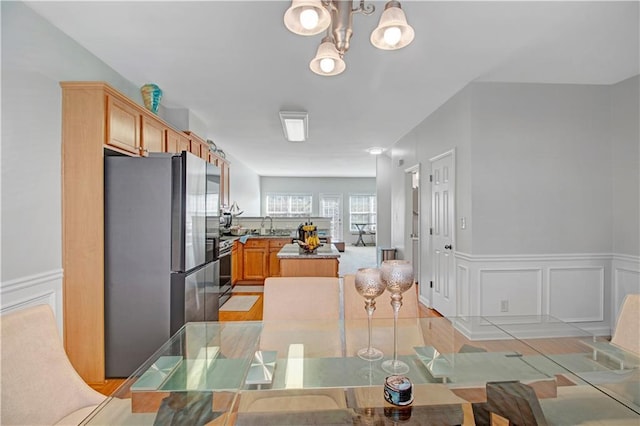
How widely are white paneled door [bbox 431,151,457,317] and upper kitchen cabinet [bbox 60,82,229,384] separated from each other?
11.0 ft

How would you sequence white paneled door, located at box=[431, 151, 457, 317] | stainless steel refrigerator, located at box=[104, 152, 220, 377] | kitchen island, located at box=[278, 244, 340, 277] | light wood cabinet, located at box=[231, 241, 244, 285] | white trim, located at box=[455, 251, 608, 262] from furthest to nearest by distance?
light wood cabinet, located at box=[231, 241, 244, 285], white paneled door, located at box=[431, 151, 457, 317], kitchen island, located at box=[278, 244, 340, 277], white trim, located at box=[455, 251, 608, 262], stainless steel refrigerator, located at box=[104, 152, 220, 377]

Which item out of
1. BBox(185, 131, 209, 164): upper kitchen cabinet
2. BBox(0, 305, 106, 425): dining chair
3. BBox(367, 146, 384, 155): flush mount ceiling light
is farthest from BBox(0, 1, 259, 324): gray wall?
BBox(367, 146, 384, 155): flush mount ceiling light

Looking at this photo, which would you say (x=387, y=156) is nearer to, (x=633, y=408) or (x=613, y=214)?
(x=613, y=214)

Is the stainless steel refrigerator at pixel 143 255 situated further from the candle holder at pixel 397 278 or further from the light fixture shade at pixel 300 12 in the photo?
the candle holder at pixel 397 278

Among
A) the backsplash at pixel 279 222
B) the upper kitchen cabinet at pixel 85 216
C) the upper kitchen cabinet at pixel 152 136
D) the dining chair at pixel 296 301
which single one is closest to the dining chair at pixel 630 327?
the dining chair at pixel 296 301

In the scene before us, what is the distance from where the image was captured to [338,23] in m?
1.24

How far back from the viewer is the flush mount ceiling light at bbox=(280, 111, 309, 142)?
389 centimetres

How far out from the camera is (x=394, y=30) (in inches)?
49.9

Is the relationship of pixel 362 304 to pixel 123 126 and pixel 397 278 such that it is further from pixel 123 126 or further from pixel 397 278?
pixel 123 126

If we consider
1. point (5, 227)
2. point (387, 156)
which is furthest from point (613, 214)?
point (5, 227)

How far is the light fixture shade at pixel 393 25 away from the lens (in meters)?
1.21

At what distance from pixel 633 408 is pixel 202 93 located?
381 cm

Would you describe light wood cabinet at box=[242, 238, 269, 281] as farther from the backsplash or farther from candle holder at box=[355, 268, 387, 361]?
candle holder at box=[355, 268, 387, 361]

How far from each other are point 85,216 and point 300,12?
212cm
